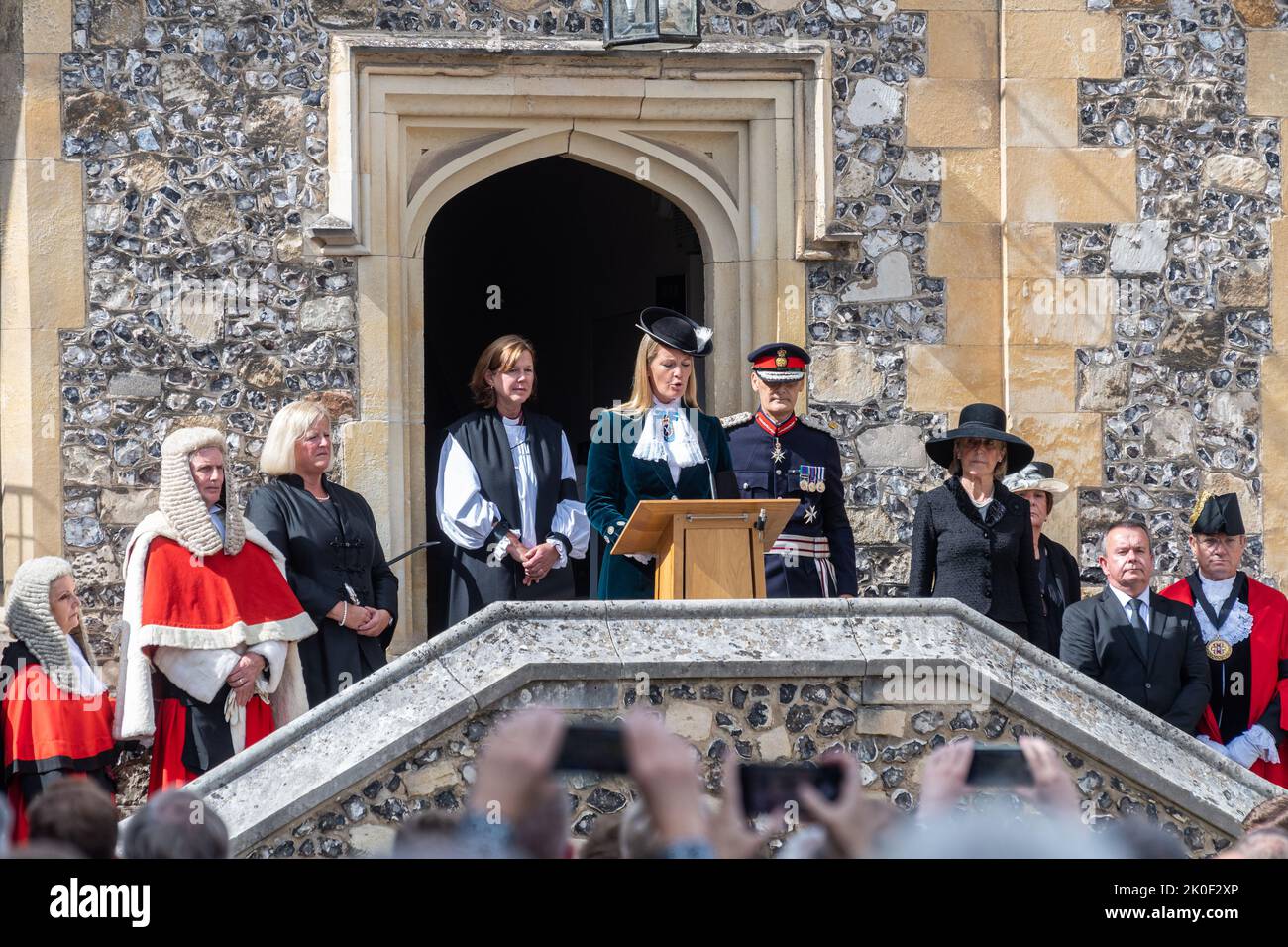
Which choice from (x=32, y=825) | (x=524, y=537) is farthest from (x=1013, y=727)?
(x=32, y=825)

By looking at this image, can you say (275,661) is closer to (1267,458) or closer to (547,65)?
(547,65)

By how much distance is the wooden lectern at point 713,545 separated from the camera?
5.96m

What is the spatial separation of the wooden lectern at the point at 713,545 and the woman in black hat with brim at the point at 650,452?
43 centimetres

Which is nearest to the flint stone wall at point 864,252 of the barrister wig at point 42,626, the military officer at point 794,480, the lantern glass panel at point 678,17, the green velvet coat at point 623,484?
the lantern glass panel at point 678,17

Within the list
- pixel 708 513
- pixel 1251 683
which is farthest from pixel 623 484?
pixel 1251 683

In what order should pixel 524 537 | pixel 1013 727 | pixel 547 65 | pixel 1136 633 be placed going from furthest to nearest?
pixel 547 65 → pixel 524 537 → pixel 1136 633 → pixel 1013 727

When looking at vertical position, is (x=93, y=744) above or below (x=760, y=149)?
below

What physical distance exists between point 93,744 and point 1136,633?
354cm

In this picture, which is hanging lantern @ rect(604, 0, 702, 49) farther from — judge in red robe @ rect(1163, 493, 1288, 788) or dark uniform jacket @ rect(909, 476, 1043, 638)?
judge in red robe @ rect(1163, 493, 1288, 788)

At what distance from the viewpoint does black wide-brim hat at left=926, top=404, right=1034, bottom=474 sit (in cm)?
706

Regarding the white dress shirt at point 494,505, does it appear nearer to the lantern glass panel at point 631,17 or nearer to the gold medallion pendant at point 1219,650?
the lantern glass panel at point 631,17

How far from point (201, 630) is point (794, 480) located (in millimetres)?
2170

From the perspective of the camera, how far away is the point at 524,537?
7242mm

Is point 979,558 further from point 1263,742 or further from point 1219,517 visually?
point 1263,742
